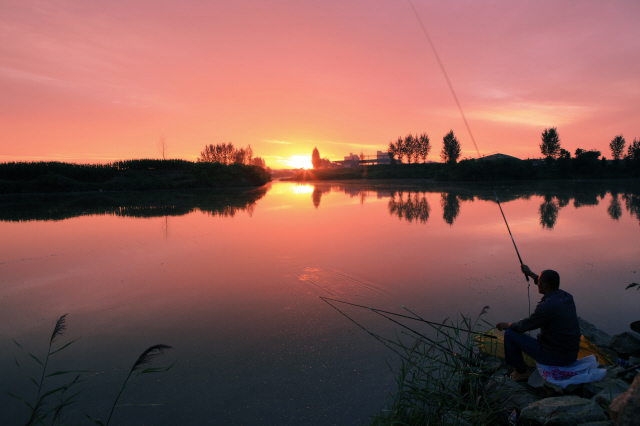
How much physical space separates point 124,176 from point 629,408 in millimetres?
47582

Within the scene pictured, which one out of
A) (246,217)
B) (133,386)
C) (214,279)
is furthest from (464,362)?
(246,217)

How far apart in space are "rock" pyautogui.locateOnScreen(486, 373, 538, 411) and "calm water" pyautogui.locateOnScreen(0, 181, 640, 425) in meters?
1.06

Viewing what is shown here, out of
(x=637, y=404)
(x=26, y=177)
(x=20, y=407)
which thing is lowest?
(x=20, y=407)

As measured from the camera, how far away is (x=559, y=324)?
3.41 metres

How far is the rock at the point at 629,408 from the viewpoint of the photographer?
6.86ft

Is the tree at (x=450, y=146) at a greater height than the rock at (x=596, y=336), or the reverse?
the tree at (x=450, y=146)

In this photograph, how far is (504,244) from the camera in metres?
10.1

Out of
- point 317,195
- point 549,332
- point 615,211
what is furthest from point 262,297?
point 317,195

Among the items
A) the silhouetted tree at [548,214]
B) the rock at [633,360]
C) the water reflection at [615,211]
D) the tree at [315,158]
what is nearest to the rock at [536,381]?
the rock at [633,360]

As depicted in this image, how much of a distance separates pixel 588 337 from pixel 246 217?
13832 mm

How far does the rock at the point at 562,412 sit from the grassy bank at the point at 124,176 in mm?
42075

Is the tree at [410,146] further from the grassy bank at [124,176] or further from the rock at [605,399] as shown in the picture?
the rock at [605,399]

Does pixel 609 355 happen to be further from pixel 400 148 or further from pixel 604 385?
pixel 400 148

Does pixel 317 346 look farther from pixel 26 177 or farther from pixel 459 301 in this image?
pixel 26 177
